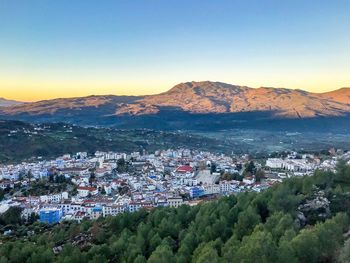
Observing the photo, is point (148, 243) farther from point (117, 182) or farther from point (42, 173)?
point (42, 173)

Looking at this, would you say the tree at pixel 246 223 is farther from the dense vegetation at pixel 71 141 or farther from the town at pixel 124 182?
the dense vegetation at pixel 71 141

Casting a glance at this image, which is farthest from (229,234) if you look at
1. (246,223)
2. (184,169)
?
(184,169)

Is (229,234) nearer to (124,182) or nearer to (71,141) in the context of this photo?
(124,182)

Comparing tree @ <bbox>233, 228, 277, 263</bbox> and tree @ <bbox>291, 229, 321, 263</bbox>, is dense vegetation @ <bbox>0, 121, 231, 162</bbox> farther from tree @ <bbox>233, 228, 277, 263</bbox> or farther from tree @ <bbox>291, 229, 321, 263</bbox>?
tree @ <bbox>291, 229, 321, 263</bbox>

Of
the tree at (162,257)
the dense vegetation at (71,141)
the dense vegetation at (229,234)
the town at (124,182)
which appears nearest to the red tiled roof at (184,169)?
the town at (124,182)

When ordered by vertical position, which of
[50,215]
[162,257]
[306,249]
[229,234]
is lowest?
[50,215]

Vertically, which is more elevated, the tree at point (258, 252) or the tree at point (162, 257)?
the tree at point (258, 252)
